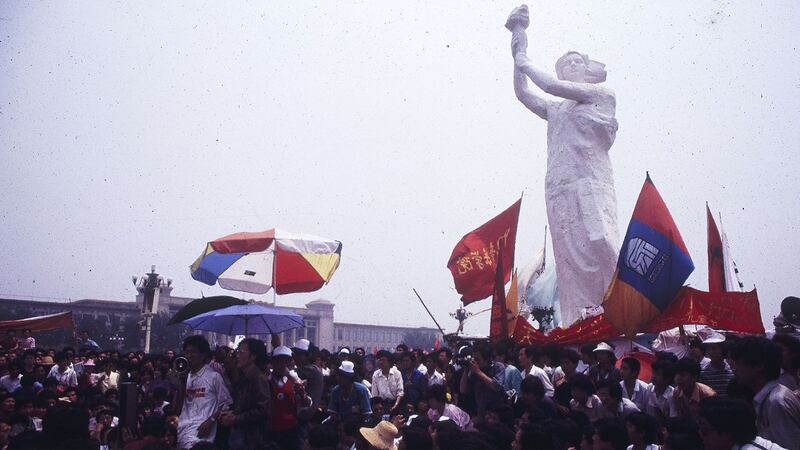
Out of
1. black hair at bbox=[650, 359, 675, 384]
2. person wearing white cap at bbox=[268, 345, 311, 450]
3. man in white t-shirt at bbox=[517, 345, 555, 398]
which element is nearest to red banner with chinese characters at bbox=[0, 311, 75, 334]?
person wearing white cap at bbox=[268, 345, 311, 450]

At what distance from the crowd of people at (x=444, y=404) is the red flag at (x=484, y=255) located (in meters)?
4.32

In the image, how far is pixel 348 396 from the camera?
298 inches

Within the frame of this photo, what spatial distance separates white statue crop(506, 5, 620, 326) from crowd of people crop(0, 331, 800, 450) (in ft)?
24.7

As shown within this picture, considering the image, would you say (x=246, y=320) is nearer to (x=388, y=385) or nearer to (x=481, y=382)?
(x=481, y=382)

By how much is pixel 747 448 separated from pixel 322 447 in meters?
2.61

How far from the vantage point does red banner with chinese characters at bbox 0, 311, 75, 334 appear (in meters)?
14.0

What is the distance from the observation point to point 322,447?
445 centimetres

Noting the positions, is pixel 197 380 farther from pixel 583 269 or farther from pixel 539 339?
pixel 583 269

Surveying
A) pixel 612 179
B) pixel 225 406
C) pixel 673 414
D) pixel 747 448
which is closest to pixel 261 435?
pixel 225 406

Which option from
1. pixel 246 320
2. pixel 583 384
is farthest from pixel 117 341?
pixel 583 384

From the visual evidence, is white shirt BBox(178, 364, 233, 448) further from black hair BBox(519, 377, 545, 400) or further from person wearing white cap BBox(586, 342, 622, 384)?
person wearing white cap BBox(586, 342, 622, 384)

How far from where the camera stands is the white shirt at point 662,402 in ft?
17.0

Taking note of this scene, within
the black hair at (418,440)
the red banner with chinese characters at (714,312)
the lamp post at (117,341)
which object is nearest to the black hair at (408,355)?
the red banner with chinese characters at (714,312)

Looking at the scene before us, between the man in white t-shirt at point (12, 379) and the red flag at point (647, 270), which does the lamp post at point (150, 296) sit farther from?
the red flag at point (647, 270)
